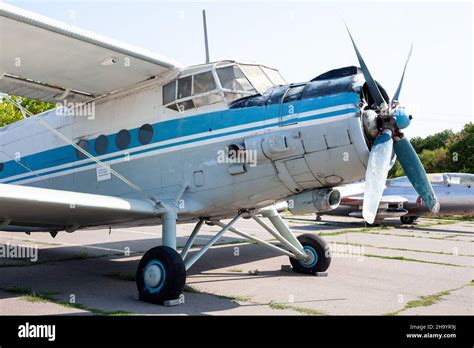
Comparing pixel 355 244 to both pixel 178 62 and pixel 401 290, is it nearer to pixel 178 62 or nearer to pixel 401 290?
pixel 401 290

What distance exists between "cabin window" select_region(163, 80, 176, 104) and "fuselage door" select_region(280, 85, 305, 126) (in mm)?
1933

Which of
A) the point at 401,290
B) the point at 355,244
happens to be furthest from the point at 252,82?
the point at 355,244

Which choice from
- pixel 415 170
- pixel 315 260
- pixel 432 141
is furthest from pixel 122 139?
pixel 432 141

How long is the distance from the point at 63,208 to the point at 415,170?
5.19 meters

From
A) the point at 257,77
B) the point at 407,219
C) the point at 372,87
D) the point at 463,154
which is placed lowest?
the point at 407,219

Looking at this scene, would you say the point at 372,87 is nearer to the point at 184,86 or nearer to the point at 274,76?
the point at 274,76

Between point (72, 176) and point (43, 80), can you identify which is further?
point (72, 176)

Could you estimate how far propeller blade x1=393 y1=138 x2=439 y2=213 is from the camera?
7273 mm

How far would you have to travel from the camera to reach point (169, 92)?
7.74 metres

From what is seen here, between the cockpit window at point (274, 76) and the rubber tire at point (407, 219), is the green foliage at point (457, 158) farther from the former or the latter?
the cockpit window at point (274, 76)
